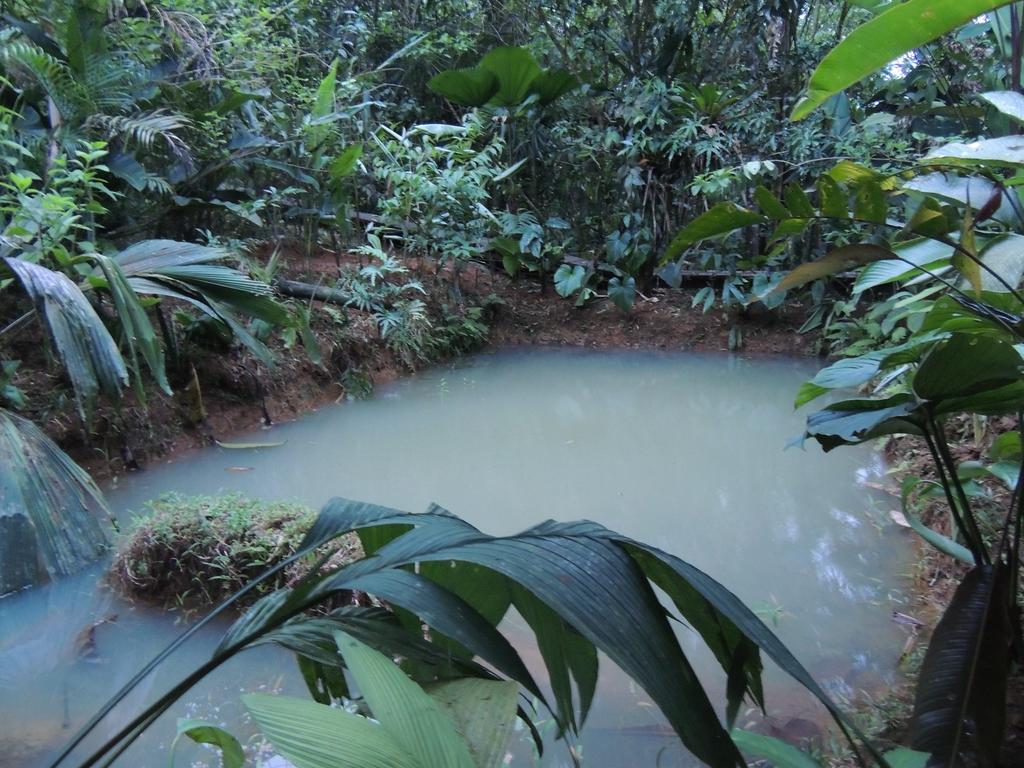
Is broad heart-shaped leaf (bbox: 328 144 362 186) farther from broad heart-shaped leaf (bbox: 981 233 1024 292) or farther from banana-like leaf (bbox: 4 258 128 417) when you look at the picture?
broad heart-shaped leaf (bbox: 981 233 1024 292)

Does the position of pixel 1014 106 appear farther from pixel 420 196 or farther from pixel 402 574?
pixel 420 196

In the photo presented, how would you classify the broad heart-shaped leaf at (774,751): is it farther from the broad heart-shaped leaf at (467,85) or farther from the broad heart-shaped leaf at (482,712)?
the broad heart-shaped leaf at (467,85)

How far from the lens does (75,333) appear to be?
2.54m

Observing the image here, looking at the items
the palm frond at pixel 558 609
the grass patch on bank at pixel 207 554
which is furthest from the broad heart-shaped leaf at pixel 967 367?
the grass patch on bank at pixel 207 554

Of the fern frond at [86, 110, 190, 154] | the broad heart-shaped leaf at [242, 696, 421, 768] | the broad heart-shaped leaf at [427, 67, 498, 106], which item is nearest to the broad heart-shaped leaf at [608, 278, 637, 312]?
the broad heart-shaped leaf at [427, 67, 498, 106]

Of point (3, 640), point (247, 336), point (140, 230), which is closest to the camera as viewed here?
point (3, 640)

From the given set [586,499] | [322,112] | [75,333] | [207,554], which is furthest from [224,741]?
[322,112]

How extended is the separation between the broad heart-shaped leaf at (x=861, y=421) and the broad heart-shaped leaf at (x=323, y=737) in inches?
43.3

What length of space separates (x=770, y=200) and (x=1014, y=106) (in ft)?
1.71

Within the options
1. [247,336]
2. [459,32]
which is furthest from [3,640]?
[459,32]

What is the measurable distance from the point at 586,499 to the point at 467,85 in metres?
4.44

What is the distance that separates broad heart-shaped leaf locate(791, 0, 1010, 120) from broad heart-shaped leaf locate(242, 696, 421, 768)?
1.54 metres

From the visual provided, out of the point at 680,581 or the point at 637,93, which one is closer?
the point at 680,581

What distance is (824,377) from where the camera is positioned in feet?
5.42
